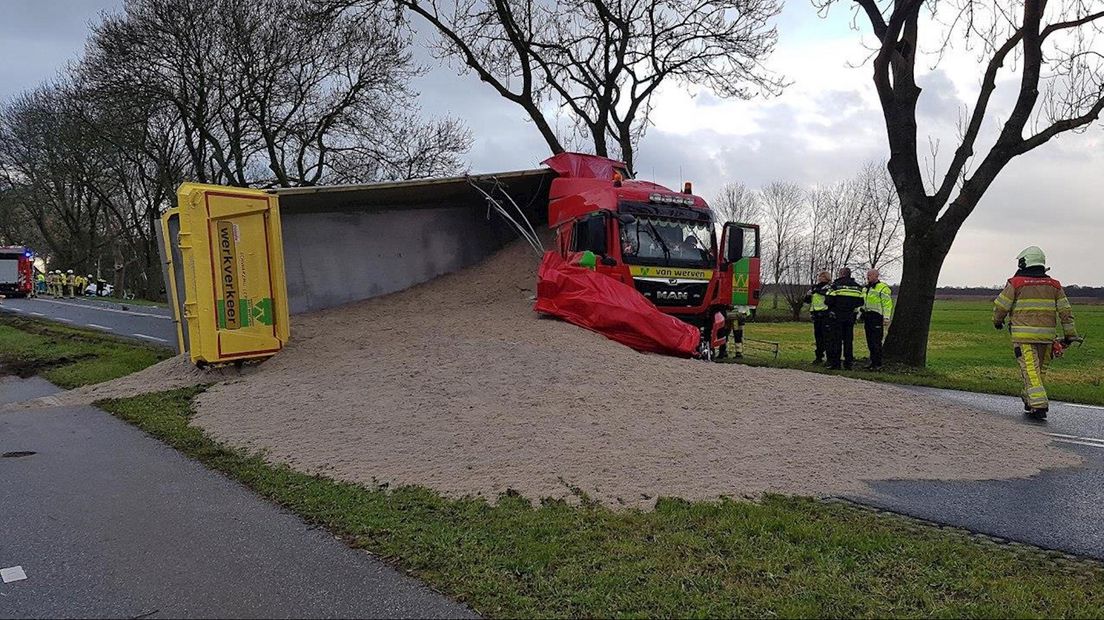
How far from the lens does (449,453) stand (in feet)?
19.7

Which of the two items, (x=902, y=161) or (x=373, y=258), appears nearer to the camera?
(x=902, y=161)

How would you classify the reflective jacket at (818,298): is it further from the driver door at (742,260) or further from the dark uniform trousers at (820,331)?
the driver door at (742,260)

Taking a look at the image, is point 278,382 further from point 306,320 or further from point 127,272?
point 127,272

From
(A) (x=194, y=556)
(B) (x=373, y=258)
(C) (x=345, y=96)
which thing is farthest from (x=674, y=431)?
(C) (x=345, y=96)

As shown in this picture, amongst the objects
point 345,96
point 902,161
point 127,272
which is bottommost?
point 127,272

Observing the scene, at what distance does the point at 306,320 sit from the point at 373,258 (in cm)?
273

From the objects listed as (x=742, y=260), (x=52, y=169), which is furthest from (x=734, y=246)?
(x=52, y=169)

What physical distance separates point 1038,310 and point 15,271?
48.7m

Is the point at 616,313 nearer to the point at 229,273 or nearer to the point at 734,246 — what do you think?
A: the point at 734,246

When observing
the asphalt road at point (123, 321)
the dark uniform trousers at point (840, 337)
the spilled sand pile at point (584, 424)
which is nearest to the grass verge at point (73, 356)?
the asphalt road at point (123, 321)

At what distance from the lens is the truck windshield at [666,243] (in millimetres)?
12008

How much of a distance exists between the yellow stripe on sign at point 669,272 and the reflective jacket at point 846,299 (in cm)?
212

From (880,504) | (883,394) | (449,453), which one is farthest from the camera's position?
(883,394)

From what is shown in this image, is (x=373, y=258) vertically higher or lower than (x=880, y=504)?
higher
